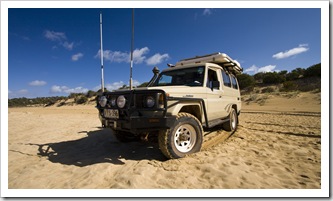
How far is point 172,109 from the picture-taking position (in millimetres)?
3123

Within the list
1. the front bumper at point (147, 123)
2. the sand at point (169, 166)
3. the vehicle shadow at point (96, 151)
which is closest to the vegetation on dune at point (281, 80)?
the sand at point (169, 166)

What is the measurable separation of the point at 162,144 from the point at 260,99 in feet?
63.8

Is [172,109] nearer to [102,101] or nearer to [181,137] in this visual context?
[181,137]

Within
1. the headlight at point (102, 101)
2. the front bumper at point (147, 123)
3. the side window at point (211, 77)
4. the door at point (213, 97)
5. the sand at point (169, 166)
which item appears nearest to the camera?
the sand at point (169, 166)

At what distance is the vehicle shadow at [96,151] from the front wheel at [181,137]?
1.10 ft

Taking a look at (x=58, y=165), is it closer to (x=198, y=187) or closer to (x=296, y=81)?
(x=198, y=187)

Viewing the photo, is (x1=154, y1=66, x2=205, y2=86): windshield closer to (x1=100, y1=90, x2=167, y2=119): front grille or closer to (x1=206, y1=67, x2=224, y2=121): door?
(x1=206, y1=67, x2=224, y2=121): door

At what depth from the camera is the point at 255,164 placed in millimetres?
2969

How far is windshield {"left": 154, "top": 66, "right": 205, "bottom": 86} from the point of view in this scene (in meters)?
4.12

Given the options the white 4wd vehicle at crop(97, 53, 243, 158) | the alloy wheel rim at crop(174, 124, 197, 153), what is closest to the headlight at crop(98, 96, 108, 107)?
the white 4wd vehicle at crop(97, 53, 243, 158)

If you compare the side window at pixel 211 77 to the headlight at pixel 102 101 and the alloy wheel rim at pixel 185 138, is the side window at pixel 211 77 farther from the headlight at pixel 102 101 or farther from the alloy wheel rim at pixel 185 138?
the headlight at pixel 102 101

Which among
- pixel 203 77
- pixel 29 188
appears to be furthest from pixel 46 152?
pixel 203 77

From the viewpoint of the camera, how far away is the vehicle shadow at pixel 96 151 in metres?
3.47

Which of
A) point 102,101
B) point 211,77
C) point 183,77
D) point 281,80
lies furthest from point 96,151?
point 281,80
